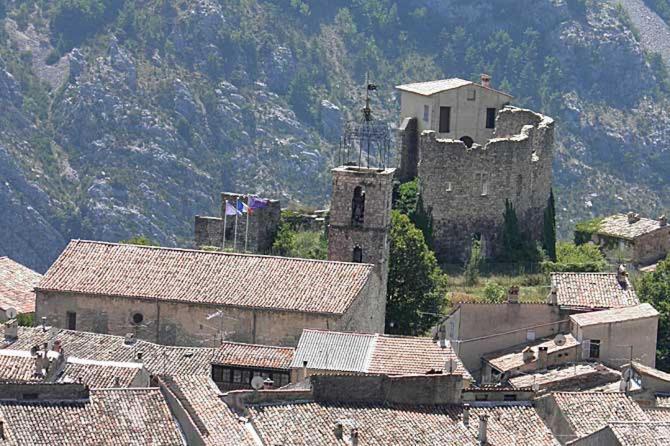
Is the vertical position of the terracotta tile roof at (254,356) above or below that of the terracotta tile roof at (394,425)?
above

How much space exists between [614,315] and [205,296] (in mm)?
13955

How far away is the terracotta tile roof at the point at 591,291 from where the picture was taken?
9319 centimetres

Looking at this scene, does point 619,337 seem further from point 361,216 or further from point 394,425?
point 394,425

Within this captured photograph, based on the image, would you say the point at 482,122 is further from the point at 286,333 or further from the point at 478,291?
the point at 286,333

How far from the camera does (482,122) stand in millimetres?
115875

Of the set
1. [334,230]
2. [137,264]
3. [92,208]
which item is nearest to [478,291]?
[334,230]

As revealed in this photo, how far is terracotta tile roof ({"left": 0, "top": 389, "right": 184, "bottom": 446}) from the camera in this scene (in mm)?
68812

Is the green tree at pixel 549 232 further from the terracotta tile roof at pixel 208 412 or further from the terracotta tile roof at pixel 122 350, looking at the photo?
the terracotta tile roof at pixel 208 412

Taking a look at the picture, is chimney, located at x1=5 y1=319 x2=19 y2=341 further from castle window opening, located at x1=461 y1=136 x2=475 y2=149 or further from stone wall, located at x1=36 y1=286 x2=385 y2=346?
castle window opening, located at x1=461 y1=136 x2=475 y2=149

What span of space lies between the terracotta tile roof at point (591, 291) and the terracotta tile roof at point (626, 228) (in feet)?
63.2

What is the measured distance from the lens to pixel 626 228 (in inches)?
4609

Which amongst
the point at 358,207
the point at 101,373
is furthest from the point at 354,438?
the point at 358,207

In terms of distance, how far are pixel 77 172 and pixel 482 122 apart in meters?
56.1

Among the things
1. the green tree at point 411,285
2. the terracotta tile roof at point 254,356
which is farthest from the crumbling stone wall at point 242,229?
the terracotta tile roof at point 254,356
